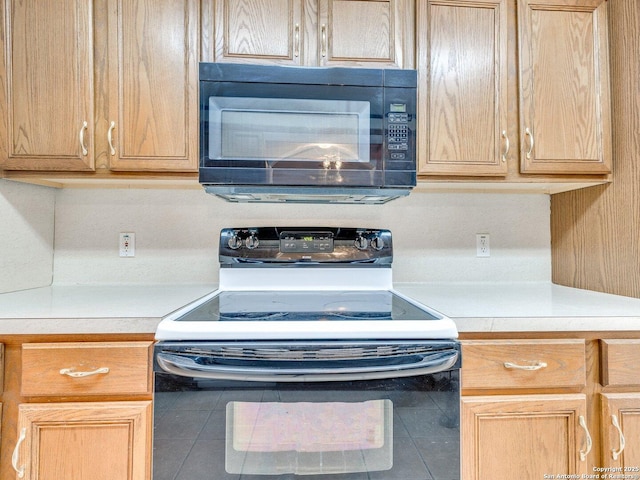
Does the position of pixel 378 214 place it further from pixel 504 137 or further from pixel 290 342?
pixel 290 342

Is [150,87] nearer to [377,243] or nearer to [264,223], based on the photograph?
[264,223]

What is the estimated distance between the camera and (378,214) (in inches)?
64.8

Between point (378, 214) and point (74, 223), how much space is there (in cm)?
132

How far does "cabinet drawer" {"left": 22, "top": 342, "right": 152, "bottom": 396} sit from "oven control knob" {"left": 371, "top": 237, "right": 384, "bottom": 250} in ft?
3.02

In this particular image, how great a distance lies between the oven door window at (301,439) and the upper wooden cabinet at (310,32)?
1124 millimetres

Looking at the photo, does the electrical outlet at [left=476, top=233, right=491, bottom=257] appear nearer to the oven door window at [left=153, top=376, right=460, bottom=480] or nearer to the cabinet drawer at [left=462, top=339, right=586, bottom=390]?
the cabinet drawer at [left=462, top=339, right=586, bottom=390]

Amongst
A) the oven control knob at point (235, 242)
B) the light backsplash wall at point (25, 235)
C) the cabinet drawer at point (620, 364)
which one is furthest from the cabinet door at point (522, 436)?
the light backsplash wall at point (25, 235)

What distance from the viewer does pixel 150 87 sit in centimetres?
128

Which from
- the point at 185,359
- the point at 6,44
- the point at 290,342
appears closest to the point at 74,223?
the point at 6,44

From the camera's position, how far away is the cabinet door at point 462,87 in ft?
4.38

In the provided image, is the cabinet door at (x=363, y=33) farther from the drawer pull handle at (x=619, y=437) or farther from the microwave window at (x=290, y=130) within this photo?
the drawer pull handle at (x=619, y=437)

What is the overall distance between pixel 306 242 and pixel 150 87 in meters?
0.79

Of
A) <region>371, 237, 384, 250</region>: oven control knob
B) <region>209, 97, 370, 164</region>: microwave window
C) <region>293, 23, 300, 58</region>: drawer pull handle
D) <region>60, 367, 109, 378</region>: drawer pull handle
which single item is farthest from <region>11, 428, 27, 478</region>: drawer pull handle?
<region>293, 23, 300, 58</region>: drawer pull handle

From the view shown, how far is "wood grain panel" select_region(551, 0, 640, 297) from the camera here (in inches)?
51.6
